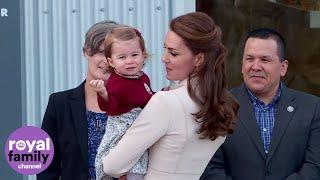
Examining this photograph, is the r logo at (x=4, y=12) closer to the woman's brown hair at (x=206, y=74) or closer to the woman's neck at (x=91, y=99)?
the woman's neck at (x=91, y=99)

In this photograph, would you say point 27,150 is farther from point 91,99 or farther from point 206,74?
point 206,74

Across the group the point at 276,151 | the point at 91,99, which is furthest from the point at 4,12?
the point at 276,151

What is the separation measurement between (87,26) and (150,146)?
2417mm

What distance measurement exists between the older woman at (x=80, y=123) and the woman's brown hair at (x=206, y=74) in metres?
0.59

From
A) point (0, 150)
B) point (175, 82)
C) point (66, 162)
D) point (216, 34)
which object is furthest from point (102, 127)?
point (0, 150)

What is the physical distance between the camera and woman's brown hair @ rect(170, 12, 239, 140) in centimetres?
253

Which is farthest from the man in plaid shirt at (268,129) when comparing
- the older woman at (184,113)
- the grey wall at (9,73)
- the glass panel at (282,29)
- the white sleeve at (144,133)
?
the grey wall at (9,73)

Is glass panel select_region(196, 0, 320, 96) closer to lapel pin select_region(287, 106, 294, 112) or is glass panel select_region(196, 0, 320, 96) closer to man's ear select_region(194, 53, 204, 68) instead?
lapel pin select_region(287, 106, 294, 112)

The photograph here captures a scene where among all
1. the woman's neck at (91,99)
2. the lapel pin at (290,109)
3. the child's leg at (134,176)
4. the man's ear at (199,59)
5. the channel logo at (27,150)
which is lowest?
the channel logo at (27,150)

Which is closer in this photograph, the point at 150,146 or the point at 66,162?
the point at 150,146

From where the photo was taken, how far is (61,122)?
333cm

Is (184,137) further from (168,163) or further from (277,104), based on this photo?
(277,104)

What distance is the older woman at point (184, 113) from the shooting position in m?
2.49

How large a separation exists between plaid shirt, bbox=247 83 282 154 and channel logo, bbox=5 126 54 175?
1.21m
